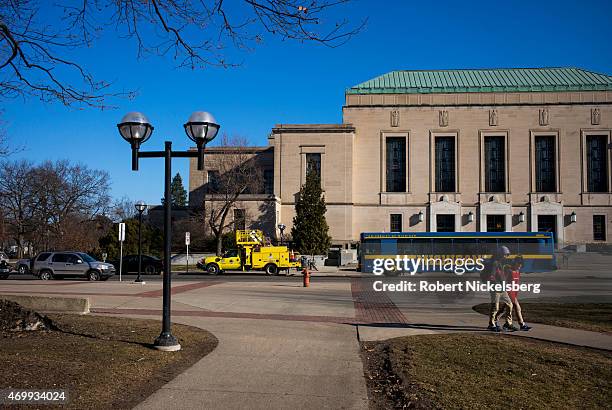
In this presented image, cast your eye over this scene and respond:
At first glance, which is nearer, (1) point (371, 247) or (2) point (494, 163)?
(1) point (371, 247)

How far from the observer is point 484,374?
7.62 m

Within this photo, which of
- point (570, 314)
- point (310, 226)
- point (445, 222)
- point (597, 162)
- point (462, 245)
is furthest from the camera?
point (445, 222)

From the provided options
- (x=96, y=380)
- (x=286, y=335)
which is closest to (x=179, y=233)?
(x=286, y=335)

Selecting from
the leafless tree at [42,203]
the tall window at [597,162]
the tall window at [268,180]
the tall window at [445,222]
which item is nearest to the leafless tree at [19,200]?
the leafless tree at [42,203]

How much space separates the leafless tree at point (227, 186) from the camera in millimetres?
56219

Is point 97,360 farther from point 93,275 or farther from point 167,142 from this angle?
point 93,275

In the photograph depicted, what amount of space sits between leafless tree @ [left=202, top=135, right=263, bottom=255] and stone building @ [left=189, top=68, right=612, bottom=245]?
3116 millimetres

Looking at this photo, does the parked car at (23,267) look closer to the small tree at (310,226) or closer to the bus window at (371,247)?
the small tree at (310,226)

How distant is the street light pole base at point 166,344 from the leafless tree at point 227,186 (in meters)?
44.8

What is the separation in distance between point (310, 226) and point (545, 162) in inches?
1211

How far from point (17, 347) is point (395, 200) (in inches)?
2305

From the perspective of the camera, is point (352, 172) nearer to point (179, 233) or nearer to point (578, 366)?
point (179, 233)

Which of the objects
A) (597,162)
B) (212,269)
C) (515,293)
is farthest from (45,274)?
(597,162)

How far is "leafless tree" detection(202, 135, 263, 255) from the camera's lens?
184 ft
